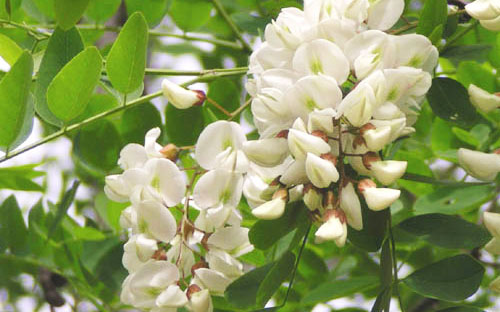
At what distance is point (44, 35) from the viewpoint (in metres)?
0.88

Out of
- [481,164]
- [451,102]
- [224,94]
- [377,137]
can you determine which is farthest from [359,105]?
[224,94]

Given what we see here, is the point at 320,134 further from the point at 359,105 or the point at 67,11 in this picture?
the point at 67,11

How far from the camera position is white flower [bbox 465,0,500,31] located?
65cm

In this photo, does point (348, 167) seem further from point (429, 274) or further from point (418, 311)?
point (418, 311)

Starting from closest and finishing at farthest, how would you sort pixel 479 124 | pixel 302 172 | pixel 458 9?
pixel 302 172 < pixel 458 9 < pixel 479 124

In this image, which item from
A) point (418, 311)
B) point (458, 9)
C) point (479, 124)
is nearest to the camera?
point (458, 9)

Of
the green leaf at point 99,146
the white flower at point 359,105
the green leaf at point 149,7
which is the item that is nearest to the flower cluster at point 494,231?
the white flower at point 359,105

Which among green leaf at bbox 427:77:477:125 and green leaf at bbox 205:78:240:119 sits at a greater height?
green leaf at bbox 427:77:477:125

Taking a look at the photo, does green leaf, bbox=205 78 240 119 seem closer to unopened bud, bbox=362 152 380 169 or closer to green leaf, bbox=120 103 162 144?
green leaf, bbox=120 103 162 144

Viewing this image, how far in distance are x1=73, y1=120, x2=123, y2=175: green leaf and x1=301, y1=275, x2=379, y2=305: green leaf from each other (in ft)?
0.98

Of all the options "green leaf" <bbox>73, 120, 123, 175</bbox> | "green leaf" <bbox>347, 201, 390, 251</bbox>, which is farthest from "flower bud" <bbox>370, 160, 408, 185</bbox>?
"green leaf" <bbox>73, 120, 123, 175</bbox>

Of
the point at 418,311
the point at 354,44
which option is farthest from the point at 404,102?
the point at 418,311

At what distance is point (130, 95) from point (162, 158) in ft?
0.50

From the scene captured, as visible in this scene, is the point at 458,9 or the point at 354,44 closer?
the point at 354,44
